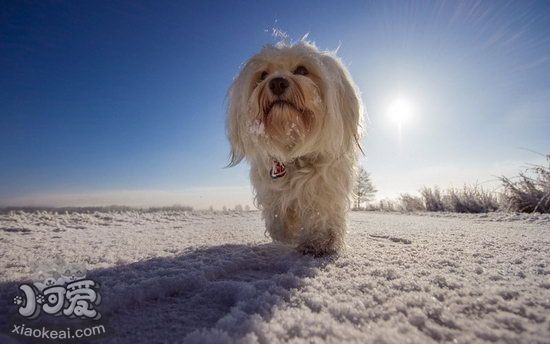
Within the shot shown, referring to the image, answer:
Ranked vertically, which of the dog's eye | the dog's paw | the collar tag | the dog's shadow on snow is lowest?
the dog's shadow on snow

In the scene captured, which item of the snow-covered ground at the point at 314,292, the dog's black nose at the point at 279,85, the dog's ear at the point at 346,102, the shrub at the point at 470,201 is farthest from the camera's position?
the shrub at the point at 470,201

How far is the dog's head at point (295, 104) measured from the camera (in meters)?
2.85

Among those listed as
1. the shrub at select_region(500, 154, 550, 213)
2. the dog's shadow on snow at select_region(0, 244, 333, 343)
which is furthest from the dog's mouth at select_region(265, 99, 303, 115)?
the shrub at select_region(500, 154, 550, 213)

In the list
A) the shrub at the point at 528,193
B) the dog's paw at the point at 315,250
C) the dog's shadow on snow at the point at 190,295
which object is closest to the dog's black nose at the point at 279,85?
the dog's paw at the point at 315,250

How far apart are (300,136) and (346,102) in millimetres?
638

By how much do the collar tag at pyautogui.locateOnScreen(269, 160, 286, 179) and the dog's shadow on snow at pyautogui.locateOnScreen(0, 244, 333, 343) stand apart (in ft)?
3.66

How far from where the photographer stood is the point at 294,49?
309cm

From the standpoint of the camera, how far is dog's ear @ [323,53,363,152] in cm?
308

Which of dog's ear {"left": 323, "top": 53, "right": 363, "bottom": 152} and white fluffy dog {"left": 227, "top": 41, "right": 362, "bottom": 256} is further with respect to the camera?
dog's ear {"left": 323, "top": 53, "right": 363, "bottom": 152}

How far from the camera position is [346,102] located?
3.17 metres

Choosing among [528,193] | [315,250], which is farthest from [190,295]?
[528,193]

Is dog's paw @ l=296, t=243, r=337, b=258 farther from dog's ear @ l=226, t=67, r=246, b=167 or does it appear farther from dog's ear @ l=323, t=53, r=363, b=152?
dog's ear @ l=226, t=67, r=246, b=167

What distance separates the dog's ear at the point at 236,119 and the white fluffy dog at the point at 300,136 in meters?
0.02

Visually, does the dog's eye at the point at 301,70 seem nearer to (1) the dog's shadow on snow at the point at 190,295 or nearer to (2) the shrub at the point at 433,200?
(1) the dog's shadow on snow at the point at 190,295
